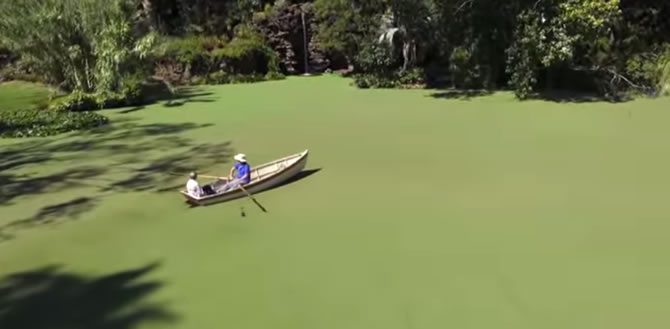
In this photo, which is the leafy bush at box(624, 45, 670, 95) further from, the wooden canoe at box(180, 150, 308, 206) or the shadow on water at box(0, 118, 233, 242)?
the shadow on water at box(0, 118, 233, 242)

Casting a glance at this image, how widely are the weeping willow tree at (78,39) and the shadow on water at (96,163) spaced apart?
15.2 ft

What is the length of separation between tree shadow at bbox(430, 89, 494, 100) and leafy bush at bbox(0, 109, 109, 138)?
29.3ft

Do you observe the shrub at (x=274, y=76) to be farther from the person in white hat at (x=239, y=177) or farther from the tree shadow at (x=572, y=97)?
the person in white hat at (x=239, y=177)

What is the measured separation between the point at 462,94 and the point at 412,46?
3.64 m

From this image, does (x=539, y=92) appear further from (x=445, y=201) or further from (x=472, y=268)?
(x=472, y=268)

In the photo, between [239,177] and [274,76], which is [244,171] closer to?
[239,177]

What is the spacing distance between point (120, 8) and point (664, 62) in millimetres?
15441

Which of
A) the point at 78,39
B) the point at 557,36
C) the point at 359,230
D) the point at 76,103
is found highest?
the point at 78,39

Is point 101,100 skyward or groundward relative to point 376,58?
groundward

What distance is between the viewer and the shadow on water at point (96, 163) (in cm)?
967

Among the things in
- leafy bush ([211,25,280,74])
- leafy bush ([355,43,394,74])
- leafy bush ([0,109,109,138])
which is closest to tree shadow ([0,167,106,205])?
leafy bush ([0,109,109,138])

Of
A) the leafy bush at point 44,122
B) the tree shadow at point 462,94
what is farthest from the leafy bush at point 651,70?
the leafy bush at point 44,122

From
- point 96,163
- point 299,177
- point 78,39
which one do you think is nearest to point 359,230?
point 299,177

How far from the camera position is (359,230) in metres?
7.66
